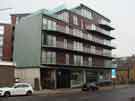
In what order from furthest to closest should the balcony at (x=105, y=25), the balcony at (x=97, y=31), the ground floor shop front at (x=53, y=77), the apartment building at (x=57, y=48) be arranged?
1. the balcony at (x=105, y=25)
2. the balcony at (x=97, y=31)
3. the apartment building at (x=57, y=48)
4. the ground floor shop front at (x=53, y=77)

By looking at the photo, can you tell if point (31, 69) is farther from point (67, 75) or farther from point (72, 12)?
point (72, 12)

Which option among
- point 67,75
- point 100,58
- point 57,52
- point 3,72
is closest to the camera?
point 3,72

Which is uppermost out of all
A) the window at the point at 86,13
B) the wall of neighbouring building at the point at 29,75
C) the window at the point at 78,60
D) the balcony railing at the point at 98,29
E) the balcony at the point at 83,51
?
the window at the point at 86,13

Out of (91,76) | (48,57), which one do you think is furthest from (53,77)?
(91,76)

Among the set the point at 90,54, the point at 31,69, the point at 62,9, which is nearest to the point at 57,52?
the point at 31,69

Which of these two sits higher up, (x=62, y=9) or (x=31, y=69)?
(x=62, y=9)

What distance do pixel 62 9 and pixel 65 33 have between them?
5.84 meters

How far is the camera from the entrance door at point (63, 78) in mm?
49178

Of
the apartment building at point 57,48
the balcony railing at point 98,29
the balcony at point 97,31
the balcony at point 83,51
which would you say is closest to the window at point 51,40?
the apartment building at point 57,48

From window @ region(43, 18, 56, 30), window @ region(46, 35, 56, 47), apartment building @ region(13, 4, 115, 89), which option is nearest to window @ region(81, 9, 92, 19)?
apartment building @ region(13, 4, 115, 89)

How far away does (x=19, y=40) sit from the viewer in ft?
165

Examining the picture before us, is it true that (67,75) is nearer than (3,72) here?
No

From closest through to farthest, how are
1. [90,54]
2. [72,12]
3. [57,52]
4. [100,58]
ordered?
[57,52] → [72,12] → [90,54] → [100,58]

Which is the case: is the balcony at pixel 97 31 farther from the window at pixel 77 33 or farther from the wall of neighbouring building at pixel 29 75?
the wall of neighbouring building at pixel 29 75
